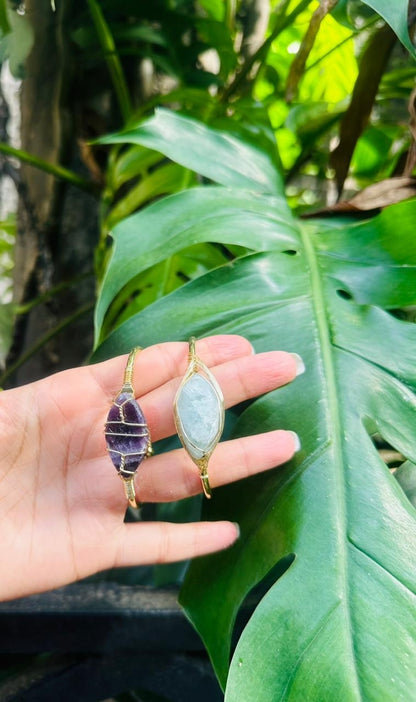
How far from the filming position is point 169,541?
1.50 ft

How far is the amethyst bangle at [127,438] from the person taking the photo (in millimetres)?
454

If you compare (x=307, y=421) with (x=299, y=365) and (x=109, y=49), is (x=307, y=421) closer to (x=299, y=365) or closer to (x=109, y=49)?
(x=299, y=365)

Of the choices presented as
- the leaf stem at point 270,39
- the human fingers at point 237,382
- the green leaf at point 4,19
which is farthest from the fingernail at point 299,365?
the green leaf at point 4,19

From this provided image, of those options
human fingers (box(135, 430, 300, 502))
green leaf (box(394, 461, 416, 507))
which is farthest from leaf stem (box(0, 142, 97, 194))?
green leaf (box(394, 461, 416, 507))

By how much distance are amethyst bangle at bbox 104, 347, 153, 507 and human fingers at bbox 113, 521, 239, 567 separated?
0.03 meters

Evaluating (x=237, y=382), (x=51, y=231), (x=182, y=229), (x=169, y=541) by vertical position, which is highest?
(x=51, y=231)

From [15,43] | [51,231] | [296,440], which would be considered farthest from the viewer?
[51,231]

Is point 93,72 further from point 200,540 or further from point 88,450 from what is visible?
point 200,540

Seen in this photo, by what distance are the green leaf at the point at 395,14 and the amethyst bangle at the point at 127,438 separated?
1.15 ft

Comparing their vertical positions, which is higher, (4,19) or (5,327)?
(4,19)

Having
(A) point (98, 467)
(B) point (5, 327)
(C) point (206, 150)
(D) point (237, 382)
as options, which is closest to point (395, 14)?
(C) point (206, 150)

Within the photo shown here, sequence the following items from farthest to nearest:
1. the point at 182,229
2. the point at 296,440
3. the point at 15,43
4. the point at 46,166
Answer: the point at 46,166 → the point at 15,43 → the point at 182,229 → the point at 296,440

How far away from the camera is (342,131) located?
0.74 m

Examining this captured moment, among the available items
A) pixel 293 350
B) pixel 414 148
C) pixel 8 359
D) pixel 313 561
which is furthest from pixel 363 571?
pixel 8 359
